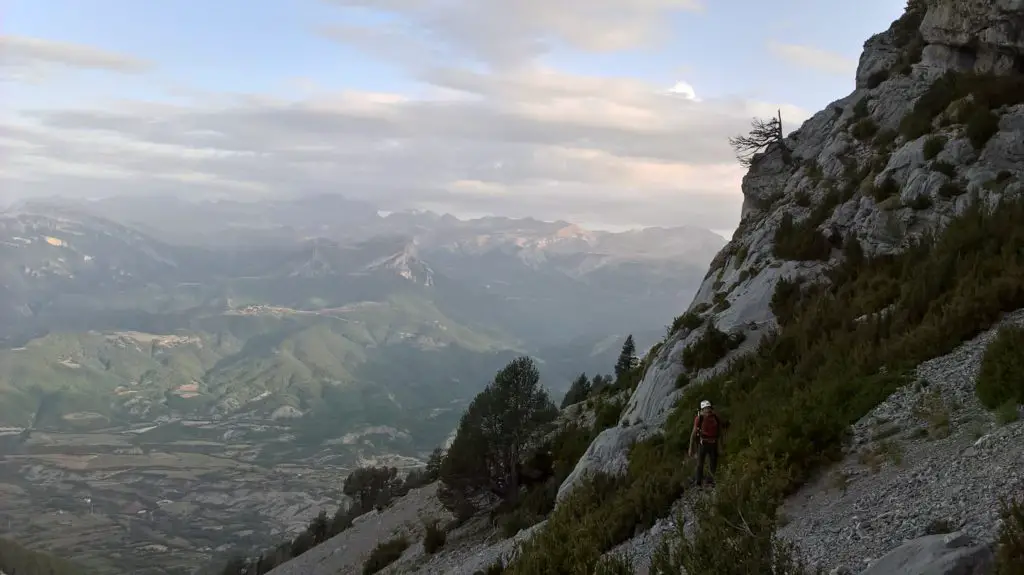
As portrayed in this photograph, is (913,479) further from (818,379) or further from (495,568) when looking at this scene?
(495,568)

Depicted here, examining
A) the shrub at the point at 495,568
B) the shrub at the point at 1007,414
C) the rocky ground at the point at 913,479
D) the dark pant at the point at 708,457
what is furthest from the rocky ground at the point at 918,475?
the shrub at the point at 495,568

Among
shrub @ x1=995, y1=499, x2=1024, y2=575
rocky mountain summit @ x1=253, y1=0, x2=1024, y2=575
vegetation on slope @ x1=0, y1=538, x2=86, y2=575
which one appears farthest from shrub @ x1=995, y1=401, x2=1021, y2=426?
vegetation on slope @ x1=0, y1=538, x2=86, y2=575

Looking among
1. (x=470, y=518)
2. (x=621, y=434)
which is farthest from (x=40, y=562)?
(x=621, y=434)

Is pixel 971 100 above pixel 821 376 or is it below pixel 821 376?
above

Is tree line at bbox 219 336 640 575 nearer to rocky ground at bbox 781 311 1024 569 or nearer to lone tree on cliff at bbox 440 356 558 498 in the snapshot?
lone tree on cliff at bbox 440 356 558 498

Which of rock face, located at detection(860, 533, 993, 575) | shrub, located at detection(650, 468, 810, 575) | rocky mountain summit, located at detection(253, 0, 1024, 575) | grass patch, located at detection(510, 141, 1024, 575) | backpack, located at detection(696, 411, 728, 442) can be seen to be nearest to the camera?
rock face, located at detection(860, 533, 993, 575)

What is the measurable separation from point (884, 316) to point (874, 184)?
1061 centimetres

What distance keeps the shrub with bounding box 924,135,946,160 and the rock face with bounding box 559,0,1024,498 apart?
4 cm

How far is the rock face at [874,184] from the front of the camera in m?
22.8

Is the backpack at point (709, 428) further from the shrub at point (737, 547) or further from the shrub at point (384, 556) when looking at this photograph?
the shrub at point (384, 556)

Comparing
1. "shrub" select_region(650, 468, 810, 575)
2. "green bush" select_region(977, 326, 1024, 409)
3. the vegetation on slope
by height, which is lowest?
the vegetation on slope

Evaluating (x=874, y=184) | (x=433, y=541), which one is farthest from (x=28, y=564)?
(x=874, y=184)

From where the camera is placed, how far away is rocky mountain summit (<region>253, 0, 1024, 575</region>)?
33.3ft

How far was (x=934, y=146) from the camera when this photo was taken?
2505 centimetres
